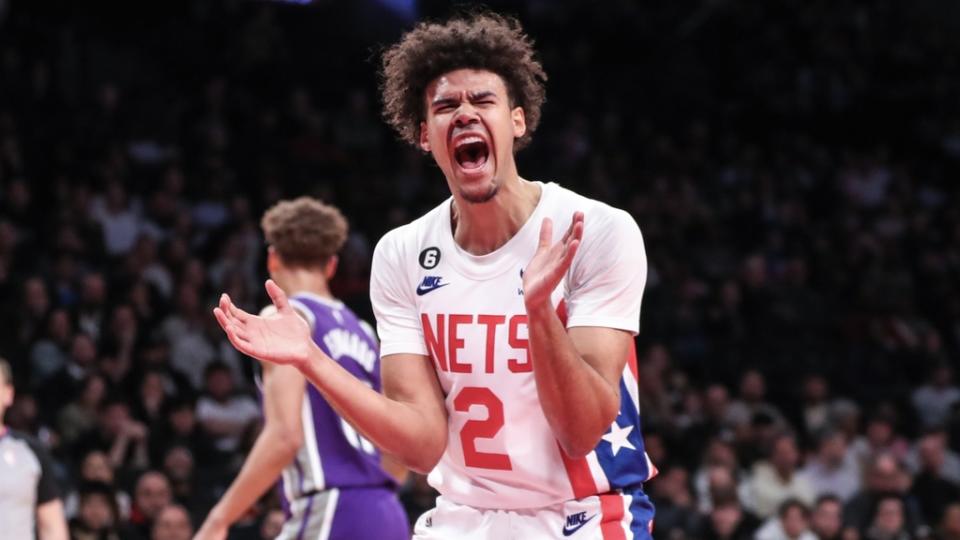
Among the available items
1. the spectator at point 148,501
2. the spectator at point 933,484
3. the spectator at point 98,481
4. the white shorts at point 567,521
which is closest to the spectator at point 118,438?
the spectator at point 98,481

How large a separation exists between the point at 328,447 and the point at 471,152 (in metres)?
2.30

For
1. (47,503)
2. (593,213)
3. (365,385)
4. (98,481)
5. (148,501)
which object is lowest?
(148,501)

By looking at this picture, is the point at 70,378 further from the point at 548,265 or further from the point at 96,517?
the point at 548,265

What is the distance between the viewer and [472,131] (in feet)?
12.6

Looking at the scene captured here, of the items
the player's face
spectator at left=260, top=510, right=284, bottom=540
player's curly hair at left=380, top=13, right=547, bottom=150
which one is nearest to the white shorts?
the player's face

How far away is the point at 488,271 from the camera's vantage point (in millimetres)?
3941

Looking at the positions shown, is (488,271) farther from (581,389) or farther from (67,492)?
(67,492)

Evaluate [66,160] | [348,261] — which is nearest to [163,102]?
[66,160]

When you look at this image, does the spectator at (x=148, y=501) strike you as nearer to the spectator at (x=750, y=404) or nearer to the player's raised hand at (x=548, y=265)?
Answer: the spectator at (x=750, y=404)

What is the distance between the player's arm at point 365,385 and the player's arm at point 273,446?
1.66m

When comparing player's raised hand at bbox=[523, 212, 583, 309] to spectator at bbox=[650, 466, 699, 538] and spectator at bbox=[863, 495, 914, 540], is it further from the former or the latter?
spectator at bbox=[863, 495, 914, 540]

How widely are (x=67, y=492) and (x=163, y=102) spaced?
6.21 m

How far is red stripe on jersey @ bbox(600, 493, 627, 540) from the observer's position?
3.80 metres

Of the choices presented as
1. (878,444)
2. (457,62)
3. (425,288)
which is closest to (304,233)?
(425,288)
